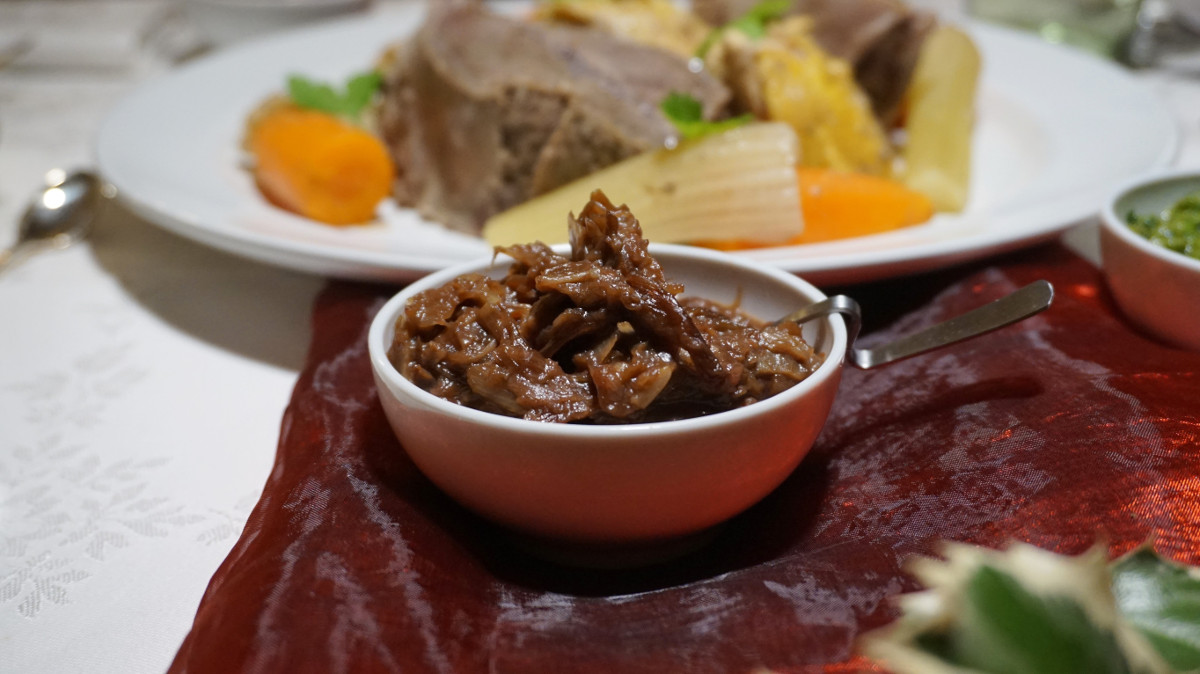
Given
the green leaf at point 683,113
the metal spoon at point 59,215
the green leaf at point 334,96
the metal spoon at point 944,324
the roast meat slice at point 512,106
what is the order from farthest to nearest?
the green leaf at point 334,96
the metal spoon at point 59,215
the roast meat slice at point 512,106
the green leaf at point 683,113
the metal spoon at point 944,324

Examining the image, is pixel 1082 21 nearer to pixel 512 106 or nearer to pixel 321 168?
pixel 512 106

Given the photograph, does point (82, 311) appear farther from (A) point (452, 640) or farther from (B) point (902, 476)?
(B) point (902, 476)

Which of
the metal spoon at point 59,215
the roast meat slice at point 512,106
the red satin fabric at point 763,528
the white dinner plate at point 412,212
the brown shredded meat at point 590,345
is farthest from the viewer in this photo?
the metal spoon at point 59,215

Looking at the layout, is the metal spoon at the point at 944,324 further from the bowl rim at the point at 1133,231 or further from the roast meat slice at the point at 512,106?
the roast meat slice at the point at 512,106

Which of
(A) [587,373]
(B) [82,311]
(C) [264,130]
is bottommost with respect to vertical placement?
(B) [82,311]

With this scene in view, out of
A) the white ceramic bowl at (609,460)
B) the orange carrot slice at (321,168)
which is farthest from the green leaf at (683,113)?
the white ceramic bowl at (609,460)

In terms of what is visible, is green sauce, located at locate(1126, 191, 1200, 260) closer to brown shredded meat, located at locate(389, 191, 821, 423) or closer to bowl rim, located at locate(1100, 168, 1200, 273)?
bowl rim, located at locate(1100, 168, 1200, 273)

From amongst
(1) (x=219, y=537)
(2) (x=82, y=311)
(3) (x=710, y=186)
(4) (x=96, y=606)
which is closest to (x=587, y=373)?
(1) (x=219, y=537)

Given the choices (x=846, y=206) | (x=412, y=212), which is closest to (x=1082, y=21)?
(x=846, y=206)
